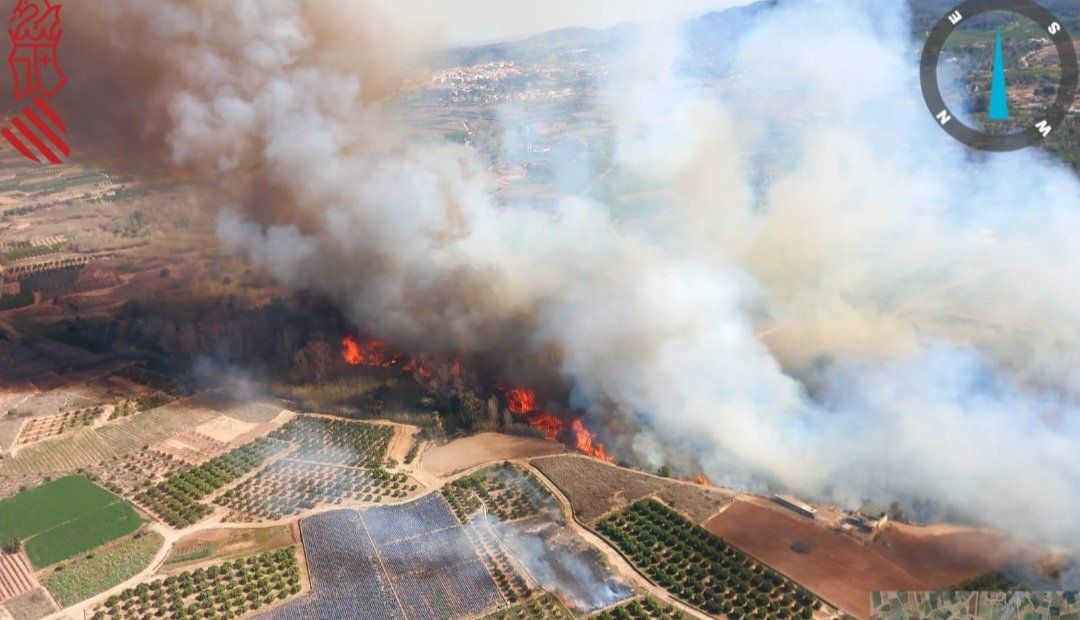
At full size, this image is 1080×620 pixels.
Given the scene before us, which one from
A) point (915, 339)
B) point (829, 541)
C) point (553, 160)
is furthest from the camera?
point (553, 160)

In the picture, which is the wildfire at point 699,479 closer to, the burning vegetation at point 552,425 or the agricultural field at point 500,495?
the burning vegetation at point 552,425

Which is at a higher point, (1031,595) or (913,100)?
(913,100)

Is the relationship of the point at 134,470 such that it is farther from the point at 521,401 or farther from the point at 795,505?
the point at 795,505

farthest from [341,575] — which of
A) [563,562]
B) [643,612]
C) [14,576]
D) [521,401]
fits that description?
[521,401]

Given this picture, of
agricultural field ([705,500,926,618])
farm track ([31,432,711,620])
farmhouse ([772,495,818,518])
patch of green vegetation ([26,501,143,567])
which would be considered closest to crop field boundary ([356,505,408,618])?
farm track ([31,432,711,620])

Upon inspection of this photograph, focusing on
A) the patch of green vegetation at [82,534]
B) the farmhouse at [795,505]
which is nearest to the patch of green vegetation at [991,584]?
the farmhouse at [795,505]

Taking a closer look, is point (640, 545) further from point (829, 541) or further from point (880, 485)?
point (880, 485)

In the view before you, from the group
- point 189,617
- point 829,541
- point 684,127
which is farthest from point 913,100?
point 189,617
